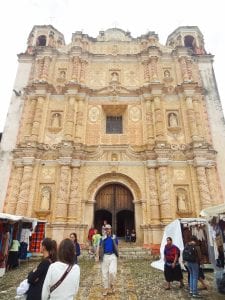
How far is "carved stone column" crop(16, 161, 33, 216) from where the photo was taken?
11.7 meters

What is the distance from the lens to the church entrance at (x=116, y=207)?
504 inches

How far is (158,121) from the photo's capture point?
46.0ft

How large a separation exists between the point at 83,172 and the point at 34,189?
2765 mm

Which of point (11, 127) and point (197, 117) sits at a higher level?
point (197, 117)

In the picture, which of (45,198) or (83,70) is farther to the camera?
(83,70)

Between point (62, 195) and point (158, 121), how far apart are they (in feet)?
23.1

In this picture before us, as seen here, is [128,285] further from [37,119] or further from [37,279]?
[37,119]

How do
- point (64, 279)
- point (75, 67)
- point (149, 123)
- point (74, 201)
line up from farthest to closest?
point (75, 67), point (149, 123), point (74, 201), point (64, 279)

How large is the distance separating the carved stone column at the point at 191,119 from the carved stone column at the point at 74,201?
7.02 metres

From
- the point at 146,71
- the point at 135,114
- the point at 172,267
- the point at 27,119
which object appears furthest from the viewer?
the point at 146,71

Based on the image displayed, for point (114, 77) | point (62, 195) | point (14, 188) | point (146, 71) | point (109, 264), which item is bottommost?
point (109, 264)

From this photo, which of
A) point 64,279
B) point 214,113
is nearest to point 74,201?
point 64,279

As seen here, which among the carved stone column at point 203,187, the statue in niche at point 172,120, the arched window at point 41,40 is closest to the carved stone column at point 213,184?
the carved stone column at point 203,187

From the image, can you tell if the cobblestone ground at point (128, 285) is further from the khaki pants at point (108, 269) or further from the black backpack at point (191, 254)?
the black backpack at point (191, 254)
